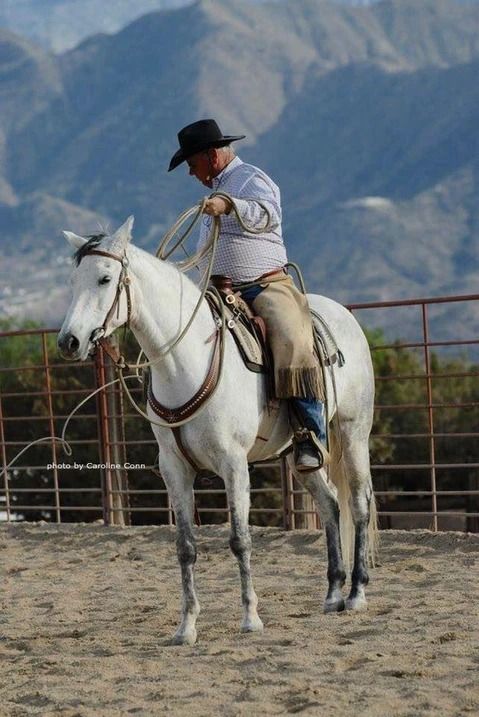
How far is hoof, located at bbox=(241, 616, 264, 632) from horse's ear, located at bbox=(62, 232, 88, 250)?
5.77 ft

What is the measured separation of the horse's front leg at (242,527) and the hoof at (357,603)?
1.88 ft

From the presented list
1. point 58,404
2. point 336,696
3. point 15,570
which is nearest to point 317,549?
point 15,570

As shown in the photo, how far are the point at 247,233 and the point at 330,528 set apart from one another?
148 centimetres

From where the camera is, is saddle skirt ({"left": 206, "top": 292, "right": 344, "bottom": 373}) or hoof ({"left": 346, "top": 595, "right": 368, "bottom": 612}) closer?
saddle skirt ({"left": 206, "top": 292, "right": 344, "bottom": 373})

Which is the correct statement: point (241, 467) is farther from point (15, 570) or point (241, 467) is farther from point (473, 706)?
point (15, 570)

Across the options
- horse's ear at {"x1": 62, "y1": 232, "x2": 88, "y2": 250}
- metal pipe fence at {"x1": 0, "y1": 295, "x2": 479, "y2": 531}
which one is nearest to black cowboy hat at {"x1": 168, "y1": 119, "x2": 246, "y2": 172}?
horse's ear at {"x1": 62, "y1": 232, "x2": 88, "y2": 250}

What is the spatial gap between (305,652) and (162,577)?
8.89 feet

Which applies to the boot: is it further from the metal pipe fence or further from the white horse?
the metal pipe fence

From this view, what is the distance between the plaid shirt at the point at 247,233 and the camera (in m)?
5.83

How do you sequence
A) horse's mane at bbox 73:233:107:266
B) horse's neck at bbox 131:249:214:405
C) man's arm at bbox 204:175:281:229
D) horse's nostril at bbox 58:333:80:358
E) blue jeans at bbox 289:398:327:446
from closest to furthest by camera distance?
1. horse's nostril at bbox 58:333:80:358
2. horse's mane at bbox 73:233:107:266
3. horse's neck at bbox 131:249:214:405
4. man's arm at bbox 204:175:281:229
5. blue jeans at bbox 289:398:327:446

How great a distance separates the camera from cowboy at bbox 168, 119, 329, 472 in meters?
5.79

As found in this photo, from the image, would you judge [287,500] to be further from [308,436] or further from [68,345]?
[68,345]

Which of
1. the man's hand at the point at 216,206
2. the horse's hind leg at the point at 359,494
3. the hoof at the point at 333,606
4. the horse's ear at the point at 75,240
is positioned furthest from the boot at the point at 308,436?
the horse's ear at the point at 75,240

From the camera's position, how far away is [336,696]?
4.34 meters
